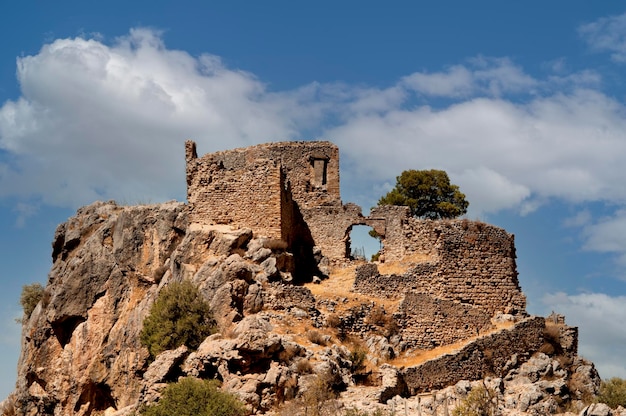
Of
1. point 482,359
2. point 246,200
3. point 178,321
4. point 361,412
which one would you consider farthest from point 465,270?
point 178,321

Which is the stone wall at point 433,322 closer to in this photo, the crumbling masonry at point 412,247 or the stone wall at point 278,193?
the crumbling masonry at point 412,247

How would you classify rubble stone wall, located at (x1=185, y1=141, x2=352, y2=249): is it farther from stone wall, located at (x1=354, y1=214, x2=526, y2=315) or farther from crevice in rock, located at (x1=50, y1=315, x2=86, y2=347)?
crevice in rock, located at (x1=50, y1=315, x2=86, y2=347)

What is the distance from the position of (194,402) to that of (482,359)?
12.5m

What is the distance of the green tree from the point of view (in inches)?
2160

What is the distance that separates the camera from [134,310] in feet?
139

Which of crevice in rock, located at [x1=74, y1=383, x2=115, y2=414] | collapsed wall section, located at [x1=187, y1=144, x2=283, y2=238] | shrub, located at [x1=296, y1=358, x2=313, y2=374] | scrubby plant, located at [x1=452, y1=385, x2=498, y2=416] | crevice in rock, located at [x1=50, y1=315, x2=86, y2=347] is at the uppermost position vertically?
collapsed wall section, located at [x1=187, y1=144, x2=283, y2=238]

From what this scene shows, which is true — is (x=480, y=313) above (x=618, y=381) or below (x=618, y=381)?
above

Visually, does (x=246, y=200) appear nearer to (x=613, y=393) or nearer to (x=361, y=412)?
(x=361, y=412)

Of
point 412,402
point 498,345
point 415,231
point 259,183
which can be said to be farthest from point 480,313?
point 259,183

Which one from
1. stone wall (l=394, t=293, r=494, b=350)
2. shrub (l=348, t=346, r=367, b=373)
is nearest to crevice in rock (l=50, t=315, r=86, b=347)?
shrub (l=348, t=346, r=367, b=373)

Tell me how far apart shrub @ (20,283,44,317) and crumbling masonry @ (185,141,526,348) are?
11075 mm

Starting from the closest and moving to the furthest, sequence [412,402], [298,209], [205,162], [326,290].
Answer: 1. [412,402]
2. [326,290]
3. [205,162]
4. [298,209]

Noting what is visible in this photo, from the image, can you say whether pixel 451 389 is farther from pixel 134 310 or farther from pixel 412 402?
pixel 134 310

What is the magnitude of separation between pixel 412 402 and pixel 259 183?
12430 millimetres
